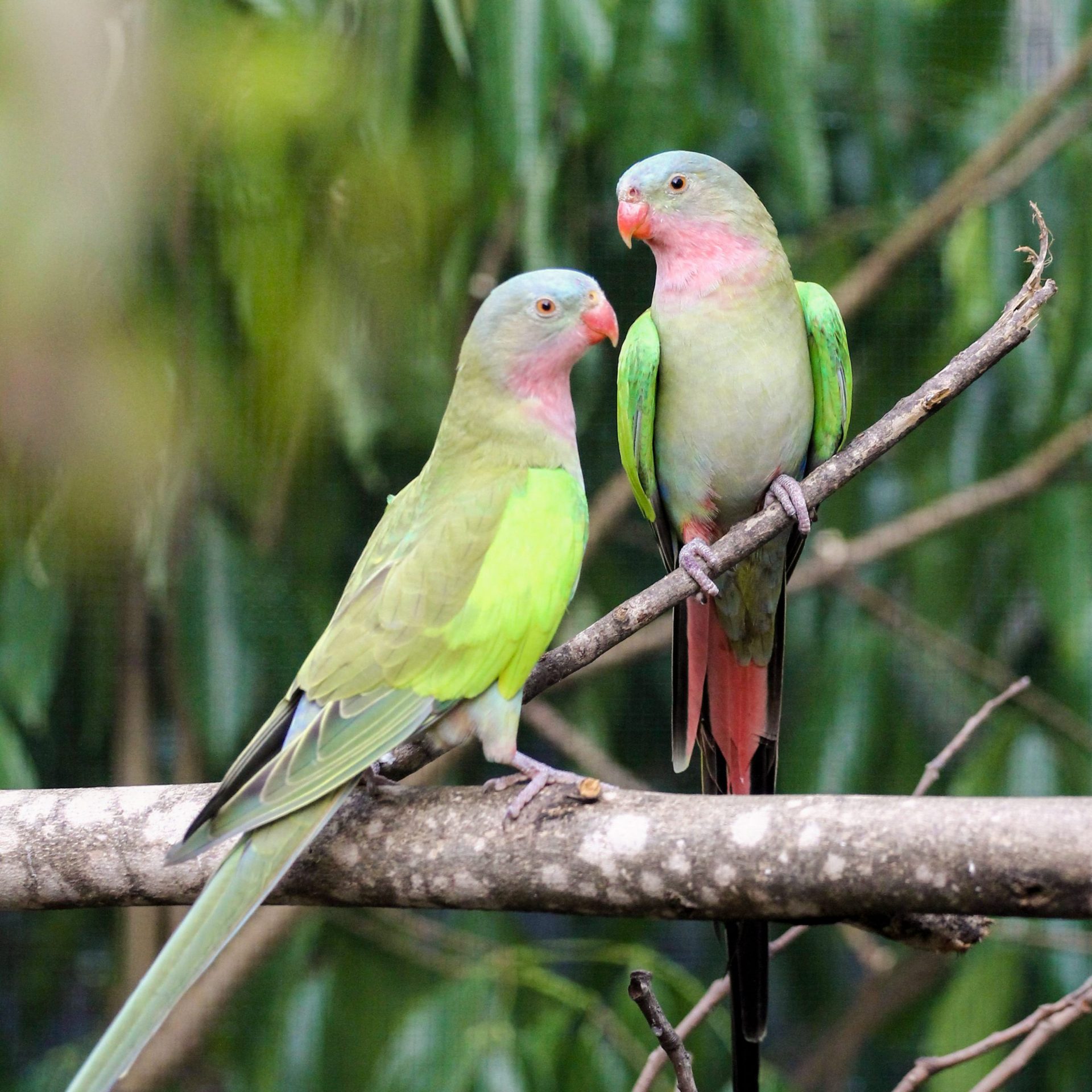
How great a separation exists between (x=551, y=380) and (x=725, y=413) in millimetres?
252

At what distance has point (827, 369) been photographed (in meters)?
1.59

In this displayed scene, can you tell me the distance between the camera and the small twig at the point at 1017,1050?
114 cm

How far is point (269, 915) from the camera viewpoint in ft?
7.86

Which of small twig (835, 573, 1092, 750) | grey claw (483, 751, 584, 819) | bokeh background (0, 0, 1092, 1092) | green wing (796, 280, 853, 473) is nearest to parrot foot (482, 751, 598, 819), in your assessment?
grey claw (483, 751, 584, 819)

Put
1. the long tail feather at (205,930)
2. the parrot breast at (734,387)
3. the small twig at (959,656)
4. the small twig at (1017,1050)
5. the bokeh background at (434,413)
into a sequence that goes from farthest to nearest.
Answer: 1. the small twig at (959,656)
2. the bokeh background at (434,413)
3. the parrot breast at (734,387)
4. the small twig at (1017,1050)
5. the long tail feather at (205,930)

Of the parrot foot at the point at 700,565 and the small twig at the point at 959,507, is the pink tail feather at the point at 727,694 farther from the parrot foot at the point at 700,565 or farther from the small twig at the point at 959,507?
the small twig at the point at 959,507

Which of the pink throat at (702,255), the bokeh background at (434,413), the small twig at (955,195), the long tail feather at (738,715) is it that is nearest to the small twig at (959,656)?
the bokeh background at (434,413)

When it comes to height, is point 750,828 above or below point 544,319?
below

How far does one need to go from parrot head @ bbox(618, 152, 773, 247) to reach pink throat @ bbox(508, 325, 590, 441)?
0.84 ft

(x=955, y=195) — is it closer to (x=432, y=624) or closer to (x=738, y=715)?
(x=738, y=715)

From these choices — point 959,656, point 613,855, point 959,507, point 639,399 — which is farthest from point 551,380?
point 959,656

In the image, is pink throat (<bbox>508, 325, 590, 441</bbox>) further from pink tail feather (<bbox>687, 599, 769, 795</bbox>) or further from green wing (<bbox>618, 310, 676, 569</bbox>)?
pink tail feather (<bbox>687, 599, 769, 795</bbox>)

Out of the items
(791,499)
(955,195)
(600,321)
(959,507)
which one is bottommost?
(959,507)

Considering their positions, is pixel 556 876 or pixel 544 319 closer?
pixel 556 876
